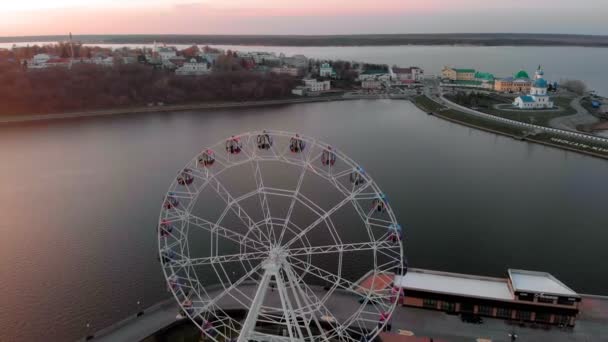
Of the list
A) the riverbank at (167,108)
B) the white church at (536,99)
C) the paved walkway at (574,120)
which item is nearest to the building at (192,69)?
the riverbank at (167,108)

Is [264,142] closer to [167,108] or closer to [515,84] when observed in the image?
[167,108]

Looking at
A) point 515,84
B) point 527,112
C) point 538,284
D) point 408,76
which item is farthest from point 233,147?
point 408,76

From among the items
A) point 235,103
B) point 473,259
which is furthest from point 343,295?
point 235,103

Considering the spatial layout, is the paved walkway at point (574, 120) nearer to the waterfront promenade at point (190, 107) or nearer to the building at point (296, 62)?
the waterfront promenade at point (190, 107)

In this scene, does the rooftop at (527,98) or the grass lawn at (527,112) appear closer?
the grass lawn at (527,112)

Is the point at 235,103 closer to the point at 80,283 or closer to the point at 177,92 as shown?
the point at 177,92

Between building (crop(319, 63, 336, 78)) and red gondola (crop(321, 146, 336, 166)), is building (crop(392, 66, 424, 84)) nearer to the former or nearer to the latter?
building (crop(319, 63, 336, 78))

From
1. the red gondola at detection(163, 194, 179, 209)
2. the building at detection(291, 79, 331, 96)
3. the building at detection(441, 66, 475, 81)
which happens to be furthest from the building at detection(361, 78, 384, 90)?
the red gondola at detection(163, 194, 179, 209)
